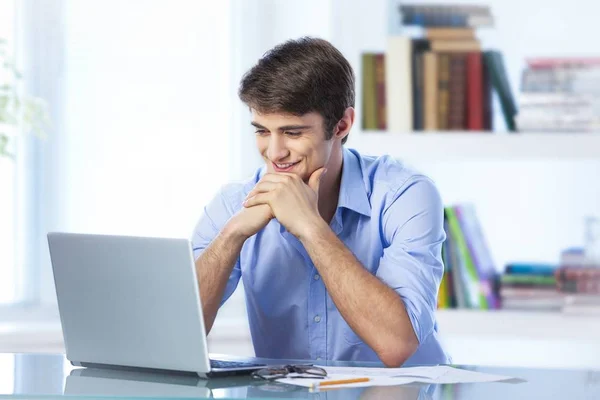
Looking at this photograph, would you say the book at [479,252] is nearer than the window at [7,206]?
Yes

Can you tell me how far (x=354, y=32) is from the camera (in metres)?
3.14

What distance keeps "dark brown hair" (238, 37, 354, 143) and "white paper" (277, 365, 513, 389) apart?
0.58 m

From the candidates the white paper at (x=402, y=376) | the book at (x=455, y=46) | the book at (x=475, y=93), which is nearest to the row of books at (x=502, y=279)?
the book at (x=475, y=93)

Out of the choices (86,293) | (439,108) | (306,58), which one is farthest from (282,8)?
(86,293)

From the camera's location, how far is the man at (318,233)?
1.91 meters

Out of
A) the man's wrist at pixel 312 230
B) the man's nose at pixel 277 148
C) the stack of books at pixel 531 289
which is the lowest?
the stack of books at pixel 531 289

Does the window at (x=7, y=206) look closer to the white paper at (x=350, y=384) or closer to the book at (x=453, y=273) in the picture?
the book at (x=453, y=273)

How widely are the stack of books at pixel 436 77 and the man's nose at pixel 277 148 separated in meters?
1.09

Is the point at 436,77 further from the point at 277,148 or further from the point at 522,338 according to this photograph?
the point at 277,148

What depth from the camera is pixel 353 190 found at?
85.5 inches

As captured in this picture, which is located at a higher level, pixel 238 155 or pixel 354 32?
pixel 354 32

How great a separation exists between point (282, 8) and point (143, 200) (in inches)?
31.8

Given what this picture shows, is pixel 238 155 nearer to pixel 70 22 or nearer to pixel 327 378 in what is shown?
pixel 70 22

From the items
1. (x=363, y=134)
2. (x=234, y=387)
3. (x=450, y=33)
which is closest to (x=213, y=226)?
(x=234, y=387)
